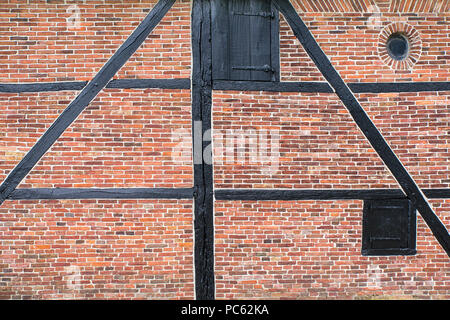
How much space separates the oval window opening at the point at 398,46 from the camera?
4.35 meters

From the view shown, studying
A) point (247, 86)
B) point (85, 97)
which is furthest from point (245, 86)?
point (85, 97)

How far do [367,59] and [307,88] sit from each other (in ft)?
2.72

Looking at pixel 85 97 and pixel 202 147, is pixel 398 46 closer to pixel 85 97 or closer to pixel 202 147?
pixel 202 147

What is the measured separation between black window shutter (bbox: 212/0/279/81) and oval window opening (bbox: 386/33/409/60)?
1.42 meters

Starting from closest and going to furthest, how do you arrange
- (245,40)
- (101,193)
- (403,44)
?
(101,193)
(245,40)
(403,44)

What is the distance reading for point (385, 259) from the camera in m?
4.28

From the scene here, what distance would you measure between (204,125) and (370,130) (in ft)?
6.63

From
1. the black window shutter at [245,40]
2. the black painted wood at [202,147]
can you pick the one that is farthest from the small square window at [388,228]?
the black window shutter at [245,40]

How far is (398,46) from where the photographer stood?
14.3 feet

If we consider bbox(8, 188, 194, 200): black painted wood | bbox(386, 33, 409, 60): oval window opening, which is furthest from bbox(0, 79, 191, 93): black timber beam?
bbox(386, 33, 409, 60): oval window opening

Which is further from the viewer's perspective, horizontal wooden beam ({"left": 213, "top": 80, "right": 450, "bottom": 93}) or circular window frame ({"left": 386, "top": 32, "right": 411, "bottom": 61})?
circular window frame ({"left": 386, "top": 32, "right": 411, "bottom": 61})

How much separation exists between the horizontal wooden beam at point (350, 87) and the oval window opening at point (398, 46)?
363 mm

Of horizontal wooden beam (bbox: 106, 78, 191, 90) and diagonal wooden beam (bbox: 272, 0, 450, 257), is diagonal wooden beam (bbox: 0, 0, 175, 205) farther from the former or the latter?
diagonal wooden beam (bbox: 272, 0, 450, 257)

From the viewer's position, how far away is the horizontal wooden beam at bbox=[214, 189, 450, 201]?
166 inches
